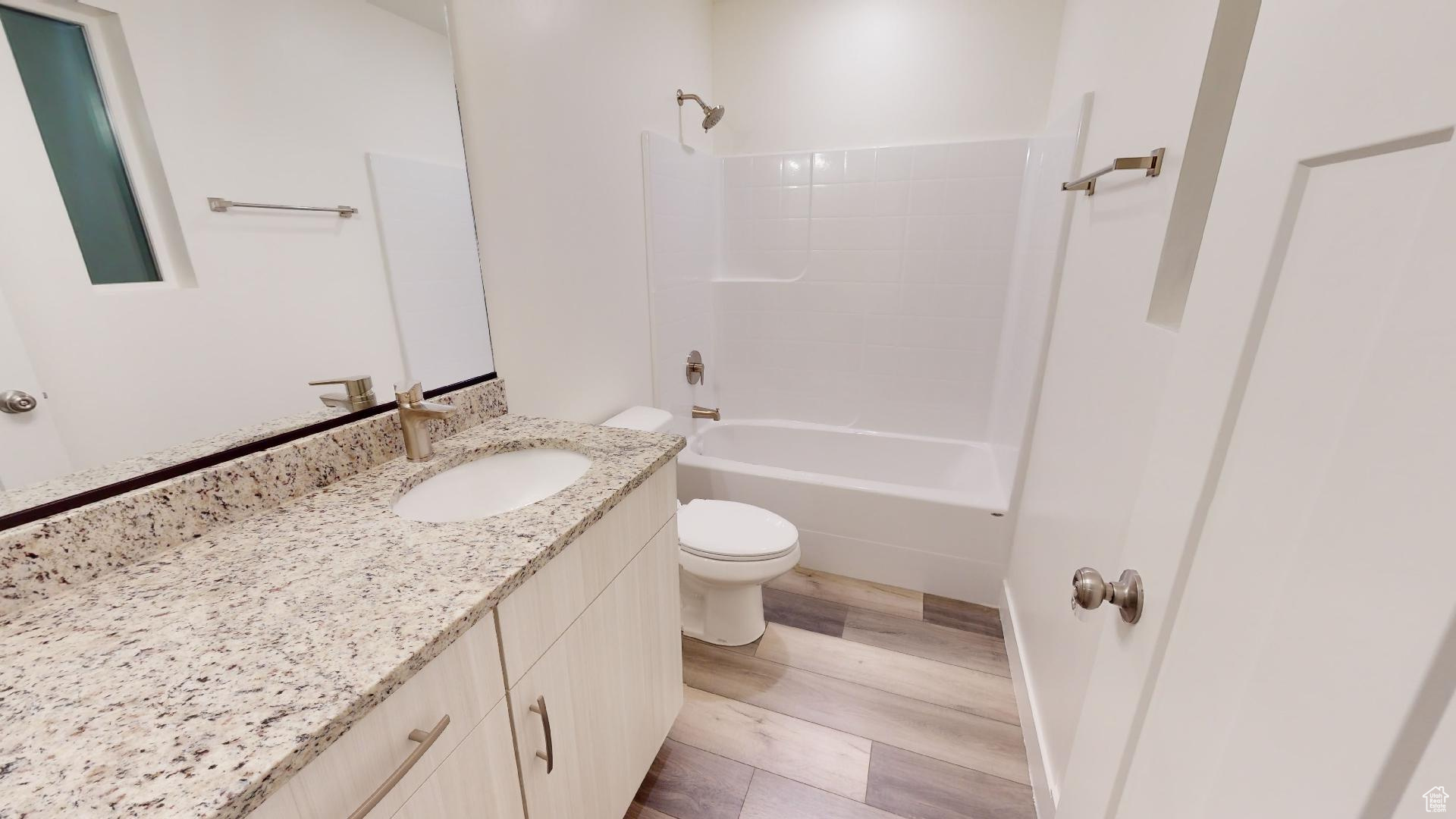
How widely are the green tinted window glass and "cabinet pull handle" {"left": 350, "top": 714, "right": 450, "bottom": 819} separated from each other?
722 millimetres

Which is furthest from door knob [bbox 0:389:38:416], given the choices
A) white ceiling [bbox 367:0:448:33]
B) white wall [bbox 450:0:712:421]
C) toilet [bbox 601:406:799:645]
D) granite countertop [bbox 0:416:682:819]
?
toilet [bbox 601:406:799:645]

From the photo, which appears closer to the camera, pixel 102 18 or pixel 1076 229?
pixel 102 18

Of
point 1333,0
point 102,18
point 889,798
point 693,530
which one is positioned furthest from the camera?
point 693,530

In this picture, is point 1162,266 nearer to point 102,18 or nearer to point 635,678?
point 635,678

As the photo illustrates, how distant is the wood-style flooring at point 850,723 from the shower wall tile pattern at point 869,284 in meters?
1.07

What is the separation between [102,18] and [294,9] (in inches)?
10.0

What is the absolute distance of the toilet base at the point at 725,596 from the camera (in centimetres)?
159

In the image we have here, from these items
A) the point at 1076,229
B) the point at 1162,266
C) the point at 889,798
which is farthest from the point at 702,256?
the point at 889,798

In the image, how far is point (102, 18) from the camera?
0.68 meters

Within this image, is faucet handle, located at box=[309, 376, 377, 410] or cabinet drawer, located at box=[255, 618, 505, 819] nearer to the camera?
A: cabinet drawer, located at box=[255, 618, 505, 819]

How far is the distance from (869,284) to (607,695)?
2109 millimetres

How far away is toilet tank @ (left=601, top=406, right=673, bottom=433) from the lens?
5.89 feet

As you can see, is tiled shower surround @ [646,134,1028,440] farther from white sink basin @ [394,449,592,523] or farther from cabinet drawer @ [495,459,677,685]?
cabinet drawer @ [495,459,677,685]

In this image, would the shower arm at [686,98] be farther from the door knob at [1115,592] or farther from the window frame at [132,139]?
the door knob at [1115,592]
